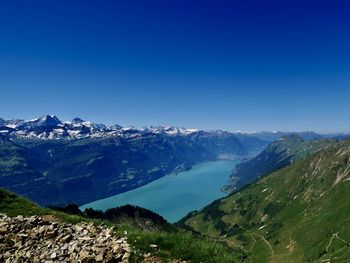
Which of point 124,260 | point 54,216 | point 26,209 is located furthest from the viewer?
point 26,209

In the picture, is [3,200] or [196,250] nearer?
[196,250]

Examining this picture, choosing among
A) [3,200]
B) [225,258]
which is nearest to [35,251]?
[225,258]

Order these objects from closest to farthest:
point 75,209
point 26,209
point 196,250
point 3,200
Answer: point 196,250 < point 26,209 < point 3,200 < point 75,209

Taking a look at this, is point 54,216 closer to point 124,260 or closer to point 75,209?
point 124,260

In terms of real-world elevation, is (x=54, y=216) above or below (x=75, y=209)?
above

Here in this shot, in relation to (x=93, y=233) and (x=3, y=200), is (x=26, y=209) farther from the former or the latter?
(x=93, y=233)

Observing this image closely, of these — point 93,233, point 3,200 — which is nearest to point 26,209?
point 3,200
